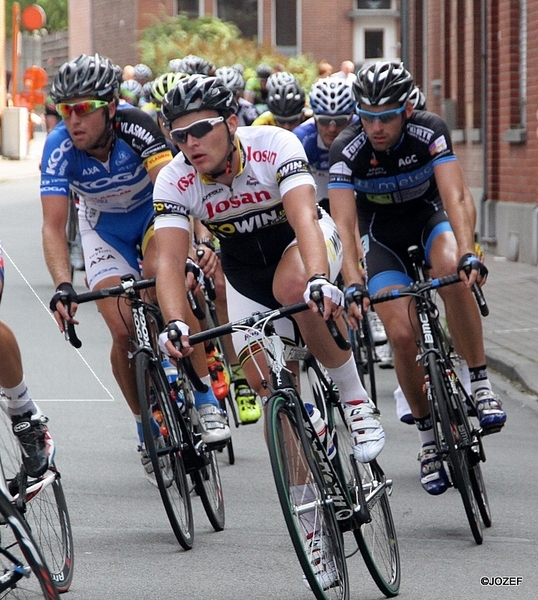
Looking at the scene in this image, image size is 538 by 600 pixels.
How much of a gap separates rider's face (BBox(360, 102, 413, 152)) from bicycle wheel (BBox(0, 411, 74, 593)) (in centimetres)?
240

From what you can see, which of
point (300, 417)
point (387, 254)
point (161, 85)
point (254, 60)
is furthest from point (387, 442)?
point (254, 60)

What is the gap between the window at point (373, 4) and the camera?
1828 inches

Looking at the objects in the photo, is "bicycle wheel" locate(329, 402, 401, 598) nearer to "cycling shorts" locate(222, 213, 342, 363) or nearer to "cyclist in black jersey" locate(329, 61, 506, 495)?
"cycling shorts" locate(222, 213, 342, 363)

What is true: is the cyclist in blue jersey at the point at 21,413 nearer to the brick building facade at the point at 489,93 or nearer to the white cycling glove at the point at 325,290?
the white cycling glove at the point at 325,290

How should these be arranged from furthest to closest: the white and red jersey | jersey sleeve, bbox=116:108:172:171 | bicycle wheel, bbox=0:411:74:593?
jersey sleeve, bbox=116:108:172:171 < the white and red jersey < bicycle wheel, bbox=0:411:74:593

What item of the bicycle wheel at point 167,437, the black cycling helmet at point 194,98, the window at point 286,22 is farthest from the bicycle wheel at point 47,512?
the window at point 286,22

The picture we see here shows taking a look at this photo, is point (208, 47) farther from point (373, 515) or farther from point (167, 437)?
point (373, 515)

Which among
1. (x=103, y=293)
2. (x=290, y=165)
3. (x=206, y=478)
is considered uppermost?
(x=290, y=165)

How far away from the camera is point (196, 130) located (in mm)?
5668

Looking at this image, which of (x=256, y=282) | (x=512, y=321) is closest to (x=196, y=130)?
(x=256, y=282)

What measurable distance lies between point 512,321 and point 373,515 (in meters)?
7.98

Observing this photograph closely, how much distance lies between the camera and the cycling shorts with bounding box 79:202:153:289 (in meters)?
7.43

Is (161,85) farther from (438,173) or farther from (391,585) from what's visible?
(391,585)

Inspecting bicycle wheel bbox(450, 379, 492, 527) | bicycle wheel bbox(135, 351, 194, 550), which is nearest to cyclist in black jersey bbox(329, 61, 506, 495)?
bicycle wheel bbox(450, 379, 492, 527)
